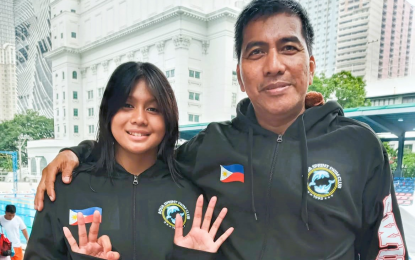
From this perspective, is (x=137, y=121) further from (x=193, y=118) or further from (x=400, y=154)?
(x=400, y=154)

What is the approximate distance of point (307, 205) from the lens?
2.61 ft

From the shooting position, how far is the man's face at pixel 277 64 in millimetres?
785

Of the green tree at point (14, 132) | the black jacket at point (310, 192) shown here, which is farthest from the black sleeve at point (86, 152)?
the green tree at point (14, 132)

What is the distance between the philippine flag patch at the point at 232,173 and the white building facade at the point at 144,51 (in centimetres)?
246

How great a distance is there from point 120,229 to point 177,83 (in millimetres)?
2632

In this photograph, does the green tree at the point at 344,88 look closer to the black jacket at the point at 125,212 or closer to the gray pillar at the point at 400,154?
the gray pillar at the point at 400,154

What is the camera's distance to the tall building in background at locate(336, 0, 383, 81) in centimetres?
344

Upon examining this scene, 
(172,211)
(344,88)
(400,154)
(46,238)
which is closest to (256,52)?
(172,211)

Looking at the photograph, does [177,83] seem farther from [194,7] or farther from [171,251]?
[171,251]

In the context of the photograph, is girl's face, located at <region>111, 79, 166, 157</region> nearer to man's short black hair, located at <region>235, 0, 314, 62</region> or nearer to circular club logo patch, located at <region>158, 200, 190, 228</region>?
circular club logo patch, located at <region>158, 200, 190, 228</region>

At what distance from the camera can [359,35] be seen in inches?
135

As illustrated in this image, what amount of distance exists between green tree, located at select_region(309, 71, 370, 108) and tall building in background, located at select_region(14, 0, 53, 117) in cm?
449

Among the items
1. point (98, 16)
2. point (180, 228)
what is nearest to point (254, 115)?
point (180, 228)

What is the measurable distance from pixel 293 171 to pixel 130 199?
55 cm
